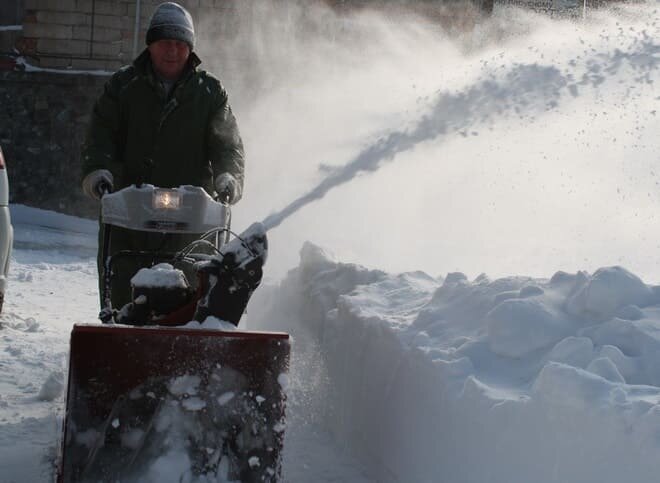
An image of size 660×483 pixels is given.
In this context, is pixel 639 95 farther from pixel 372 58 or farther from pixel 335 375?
pixel 372 58

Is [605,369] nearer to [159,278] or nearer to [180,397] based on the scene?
[180,397]

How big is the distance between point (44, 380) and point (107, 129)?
6.24ft

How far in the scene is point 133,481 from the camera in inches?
136

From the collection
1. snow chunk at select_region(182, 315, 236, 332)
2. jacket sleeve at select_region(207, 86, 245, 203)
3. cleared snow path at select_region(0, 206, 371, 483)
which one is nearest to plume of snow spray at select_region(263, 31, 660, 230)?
jacket sleeve at select_region(207, 86, 245, 203)

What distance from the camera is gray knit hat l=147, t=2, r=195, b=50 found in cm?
489

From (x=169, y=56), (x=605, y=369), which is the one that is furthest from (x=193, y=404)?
(x=169, y=56)

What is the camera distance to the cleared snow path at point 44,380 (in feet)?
15.1

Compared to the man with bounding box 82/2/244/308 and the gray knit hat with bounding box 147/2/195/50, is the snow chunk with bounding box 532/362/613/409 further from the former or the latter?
the gray knit hat with bounding box 147/2/195/50

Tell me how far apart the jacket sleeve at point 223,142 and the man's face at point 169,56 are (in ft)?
0.87

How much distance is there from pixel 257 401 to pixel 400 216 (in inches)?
368

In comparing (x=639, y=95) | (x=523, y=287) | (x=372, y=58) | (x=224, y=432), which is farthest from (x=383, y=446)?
(x=372, y=58)

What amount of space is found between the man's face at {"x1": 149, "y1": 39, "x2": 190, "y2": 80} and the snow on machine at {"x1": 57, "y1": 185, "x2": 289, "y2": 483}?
62.1 inches

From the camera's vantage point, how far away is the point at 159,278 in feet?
12.4

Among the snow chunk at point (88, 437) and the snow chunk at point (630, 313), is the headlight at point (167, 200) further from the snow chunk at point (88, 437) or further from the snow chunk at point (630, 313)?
the snow chunk at point (630, 313)
